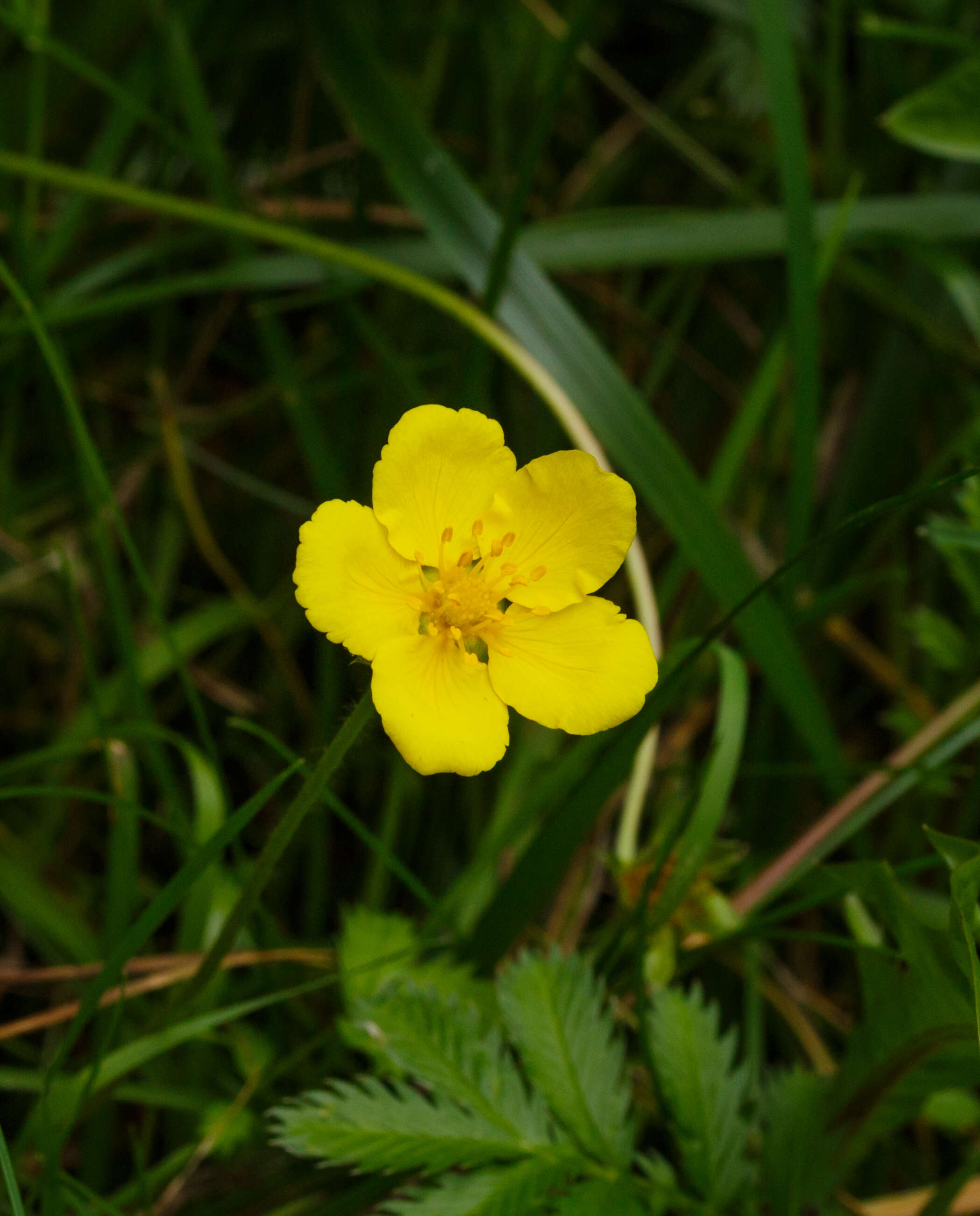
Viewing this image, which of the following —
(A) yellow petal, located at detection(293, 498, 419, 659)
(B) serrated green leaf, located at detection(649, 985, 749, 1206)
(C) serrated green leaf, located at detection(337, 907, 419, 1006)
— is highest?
(A) yellow petal, located at detection(293, 498, 419, 659)

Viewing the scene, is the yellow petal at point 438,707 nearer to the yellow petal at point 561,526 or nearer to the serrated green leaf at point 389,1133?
the yellow petal at point 561,526

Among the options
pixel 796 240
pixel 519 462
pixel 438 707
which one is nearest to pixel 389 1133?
pixel 438 707

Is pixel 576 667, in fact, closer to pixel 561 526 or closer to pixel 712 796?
pixel 561 526

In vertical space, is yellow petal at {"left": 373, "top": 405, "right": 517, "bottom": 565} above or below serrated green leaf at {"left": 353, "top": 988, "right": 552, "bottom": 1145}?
above

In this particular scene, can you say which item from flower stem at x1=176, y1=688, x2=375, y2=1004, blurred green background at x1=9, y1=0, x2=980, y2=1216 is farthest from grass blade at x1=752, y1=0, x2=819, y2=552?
flower stem at x1=176, y1=688, x2=375, y2=1004

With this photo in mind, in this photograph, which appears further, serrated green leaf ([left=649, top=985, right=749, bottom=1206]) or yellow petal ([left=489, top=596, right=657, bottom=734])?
serrated green leaf ([left=649, top=985, right=749, bottom=1206])

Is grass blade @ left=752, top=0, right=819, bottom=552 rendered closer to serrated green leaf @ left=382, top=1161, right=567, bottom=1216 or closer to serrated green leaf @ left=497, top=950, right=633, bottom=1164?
serrated green leaf @ left=497, top=950, right=633, bottom=1164

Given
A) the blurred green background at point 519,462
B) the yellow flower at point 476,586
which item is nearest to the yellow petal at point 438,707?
the yellow flower at point 476,586
